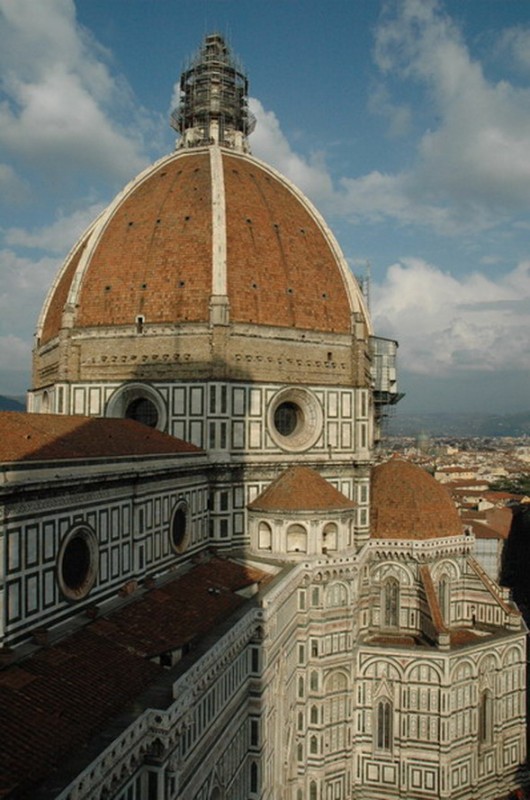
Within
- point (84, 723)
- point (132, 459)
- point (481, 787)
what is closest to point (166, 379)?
point (132, 459)

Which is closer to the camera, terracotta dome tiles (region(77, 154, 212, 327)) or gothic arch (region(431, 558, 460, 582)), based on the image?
terracotta dome tiles (region(77, 154, 212, 327))

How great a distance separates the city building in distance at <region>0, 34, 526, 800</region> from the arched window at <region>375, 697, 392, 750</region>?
0.06m

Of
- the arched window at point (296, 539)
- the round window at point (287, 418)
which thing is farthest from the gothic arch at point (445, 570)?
the round window at point (287, 418)

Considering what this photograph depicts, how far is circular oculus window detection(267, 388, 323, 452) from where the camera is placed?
23.1 metres

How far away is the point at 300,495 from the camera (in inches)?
822

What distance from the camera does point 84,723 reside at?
949cm

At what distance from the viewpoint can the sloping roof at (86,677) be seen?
861 centimetres

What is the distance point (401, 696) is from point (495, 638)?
12.1ft

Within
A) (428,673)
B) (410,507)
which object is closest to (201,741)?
(428,673)

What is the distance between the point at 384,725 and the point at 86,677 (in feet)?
45.1

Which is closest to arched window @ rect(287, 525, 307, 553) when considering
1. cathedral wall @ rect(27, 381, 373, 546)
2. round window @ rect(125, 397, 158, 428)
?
cathedral wall @ rect(27, 381, 373, 546)

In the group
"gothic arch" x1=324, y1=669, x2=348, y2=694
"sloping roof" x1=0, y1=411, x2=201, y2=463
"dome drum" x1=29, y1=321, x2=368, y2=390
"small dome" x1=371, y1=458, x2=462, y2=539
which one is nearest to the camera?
"sloping roof" x1=0, y1=411, x2=201, y2=463

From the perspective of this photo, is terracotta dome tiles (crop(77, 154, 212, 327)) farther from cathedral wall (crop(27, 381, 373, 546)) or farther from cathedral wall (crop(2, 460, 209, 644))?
cathedral wall (crop(2, 460, 209, 644))

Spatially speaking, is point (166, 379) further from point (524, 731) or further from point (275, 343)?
point (524, 731)
